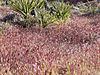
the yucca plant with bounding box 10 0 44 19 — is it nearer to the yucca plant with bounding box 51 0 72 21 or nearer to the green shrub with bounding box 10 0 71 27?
the green shrub with bounding box 10 0 71 27

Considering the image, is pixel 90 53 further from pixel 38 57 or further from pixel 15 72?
pixel 15 72

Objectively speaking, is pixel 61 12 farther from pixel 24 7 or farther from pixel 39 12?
pixel 24 7

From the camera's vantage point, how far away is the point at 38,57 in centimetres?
571

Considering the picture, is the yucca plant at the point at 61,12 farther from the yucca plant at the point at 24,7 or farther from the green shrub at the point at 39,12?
the yucca plant at the point at 24,7

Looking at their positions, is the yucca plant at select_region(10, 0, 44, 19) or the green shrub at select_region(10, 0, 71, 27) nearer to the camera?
the green shrub at select_region(10, 0, 71, 27)

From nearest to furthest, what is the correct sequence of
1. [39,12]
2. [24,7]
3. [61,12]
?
[39,12], [24,7], [61,12]

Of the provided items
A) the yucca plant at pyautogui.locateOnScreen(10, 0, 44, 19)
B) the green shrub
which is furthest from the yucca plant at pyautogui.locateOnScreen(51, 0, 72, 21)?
the yucca plant at pyautogui.locateOnScreen(10, 0, 44, 19)

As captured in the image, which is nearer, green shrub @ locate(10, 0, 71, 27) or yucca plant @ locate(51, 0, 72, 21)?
green shrub @ locate(10, 0, 71, 27)

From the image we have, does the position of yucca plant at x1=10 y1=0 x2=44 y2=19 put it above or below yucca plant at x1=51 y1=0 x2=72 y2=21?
above

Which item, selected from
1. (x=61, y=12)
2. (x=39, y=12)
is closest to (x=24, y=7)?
(x=39, y=12)

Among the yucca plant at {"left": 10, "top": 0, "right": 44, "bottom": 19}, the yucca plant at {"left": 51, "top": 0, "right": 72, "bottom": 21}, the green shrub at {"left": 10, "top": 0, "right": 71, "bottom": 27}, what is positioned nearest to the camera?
the green shrub at {"left": 10, "top": 0, "right": 71, "bottom": 27}

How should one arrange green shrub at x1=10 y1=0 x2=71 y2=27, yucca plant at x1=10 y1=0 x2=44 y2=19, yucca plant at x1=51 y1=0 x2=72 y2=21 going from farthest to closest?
yucca plant at x1=51 y1=0 x2=72 y2=21, yucca plant at x1=10 y1=0 x2=44 y2=19, green shrub at x1=10 y1=0 x2=71 y2=27

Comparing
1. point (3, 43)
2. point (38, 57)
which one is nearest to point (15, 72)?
point (38, 57)

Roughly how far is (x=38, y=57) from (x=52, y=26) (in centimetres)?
569
